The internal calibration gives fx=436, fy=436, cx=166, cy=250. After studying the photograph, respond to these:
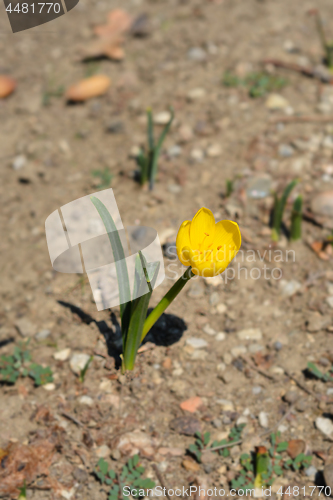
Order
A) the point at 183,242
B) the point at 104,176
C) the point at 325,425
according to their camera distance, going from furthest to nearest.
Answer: the point at 104,176
the point at 325,425
the point at 183,242

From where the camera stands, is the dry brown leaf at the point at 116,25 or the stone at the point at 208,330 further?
the dry brown leaf at the point at 116,25

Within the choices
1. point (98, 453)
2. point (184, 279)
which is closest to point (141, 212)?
point (184, 279)

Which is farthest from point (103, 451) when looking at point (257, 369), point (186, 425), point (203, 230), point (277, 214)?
point (277, 214)

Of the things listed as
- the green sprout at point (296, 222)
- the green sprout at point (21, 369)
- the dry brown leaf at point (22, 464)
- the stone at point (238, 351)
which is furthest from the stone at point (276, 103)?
the dry brown leaf at point (22, 464)

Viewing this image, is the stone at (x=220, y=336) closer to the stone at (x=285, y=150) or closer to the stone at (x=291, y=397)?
the stone at (x=291, y=397)

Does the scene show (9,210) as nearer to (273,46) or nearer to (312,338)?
(312,338)

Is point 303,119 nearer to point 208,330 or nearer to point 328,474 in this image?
point 208,330
